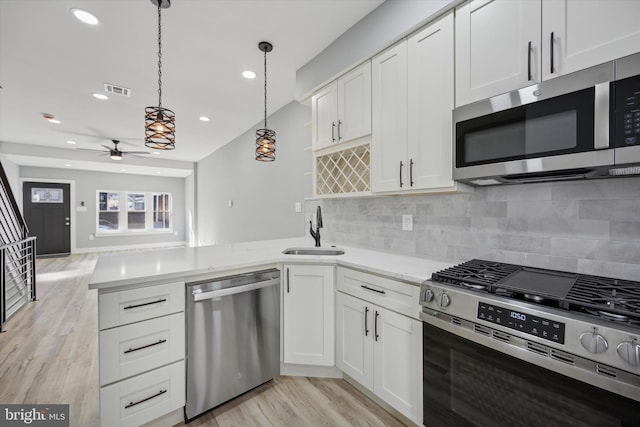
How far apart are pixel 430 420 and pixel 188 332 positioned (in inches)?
54.6

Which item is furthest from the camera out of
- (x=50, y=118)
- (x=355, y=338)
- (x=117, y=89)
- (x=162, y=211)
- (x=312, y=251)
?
(x=162, y=211)

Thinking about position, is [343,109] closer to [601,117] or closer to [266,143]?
[266,143]

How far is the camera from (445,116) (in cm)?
163

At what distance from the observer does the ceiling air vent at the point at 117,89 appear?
3.35 metres

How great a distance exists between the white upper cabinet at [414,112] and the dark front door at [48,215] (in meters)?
9.60

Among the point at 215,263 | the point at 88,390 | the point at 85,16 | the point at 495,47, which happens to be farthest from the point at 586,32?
the point at 88,390

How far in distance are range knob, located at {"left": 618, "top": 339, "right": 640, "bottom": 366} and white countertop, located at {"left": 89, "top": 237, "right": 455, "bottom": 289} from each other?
0.72 meters

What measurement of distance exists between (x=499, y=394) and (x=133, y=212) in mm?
10543

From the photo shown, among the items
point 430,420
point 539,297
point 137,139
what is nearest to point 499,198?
point 539,297

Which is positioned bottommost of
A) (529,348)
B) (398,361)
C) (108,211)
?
(398,361)

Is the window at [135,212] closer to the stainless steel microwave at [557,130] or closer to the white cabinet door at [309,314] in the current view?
the white cabinet door at [309,314]

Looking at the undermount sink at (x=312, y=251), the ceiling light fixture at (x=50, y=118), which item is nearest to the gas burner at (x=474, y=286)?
the undermount sink at (x=312, y=251)

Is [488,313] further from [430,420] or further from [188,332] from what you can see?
[188,332]

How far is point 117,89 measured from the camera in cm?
344
